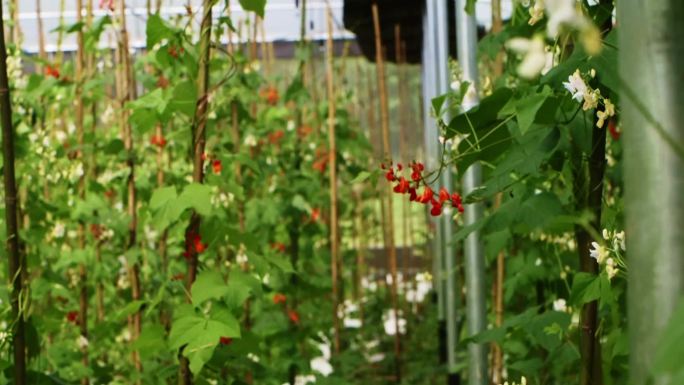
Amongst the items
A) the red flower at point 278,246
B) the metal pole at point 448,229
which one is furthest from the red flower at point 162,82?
the metal pole at point 448,229

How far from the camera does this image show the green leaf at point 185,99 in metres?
2.14

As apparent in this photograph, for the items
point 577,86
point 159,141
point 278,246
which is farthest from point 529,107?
point 278,246

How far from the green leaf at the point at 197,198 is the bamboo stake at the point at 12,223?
1.05ft

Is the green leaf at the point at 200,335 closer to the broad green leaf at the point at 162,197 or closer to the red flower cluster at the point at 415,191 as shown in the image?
the broad green leaf at the point at 162,197

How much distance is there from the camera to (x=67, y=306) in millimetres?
4047

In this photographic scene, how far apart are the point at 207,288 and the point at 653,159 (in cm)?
160

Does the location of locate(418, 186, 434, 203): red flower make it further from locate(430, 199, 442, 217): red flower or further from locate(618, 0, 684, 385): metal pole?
locate(618, 0, 684, 385): metal pole

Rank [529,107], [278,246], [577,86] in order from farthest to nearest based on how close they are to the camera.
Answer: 1. [278,246]
2. [529,107]
3. [577,86]

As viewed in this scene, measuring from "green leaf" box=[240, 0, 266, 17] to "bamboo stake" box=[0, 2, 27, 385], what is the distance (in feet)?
1.39

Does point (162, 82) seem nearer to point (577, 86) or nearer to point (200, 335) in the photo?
point (200, 335)

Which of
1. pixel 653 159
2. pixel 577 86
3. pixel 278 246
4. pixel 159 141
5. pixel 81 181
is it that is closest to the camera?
pixel 653 159

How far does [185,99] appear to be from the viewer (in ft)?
7.06

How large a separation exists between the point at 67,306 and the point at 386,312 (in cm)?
319

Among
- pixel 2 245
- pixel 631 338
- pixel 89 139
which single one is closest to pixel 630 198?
pixel 631 338
